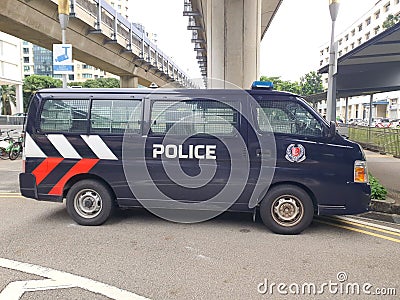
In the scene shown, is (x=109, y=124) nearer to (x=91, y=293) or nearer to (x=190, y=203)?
(x=190, y=203)

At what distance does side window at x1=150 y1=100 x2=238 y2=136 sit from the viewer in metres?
5.13

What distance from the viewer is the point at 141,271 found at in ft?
12.7

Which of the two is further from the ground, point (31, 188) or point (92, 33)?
point (92, 33)

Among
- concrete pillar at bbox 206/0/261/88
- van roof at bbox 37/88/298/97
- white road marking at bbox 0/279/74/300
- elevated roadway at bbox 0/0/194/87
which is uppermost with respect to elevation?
elevated roadway at bbox 0/0/194/87

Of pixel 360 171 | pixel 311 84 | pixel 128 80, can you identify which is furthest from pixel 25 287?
pixel 311 84

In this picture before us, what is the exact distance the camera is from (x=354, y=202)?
4.97 m

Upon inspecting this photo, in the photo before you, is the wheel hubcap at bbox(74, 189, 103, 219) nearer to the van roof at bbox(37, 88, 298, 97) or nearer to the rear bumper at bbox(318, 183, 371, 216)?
the van roof at bbox(37, 88, 298, 97)

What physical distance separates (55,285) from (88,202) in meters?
2.09

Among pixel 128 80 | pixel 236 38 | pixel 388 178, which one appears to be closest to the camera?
pixel 388 178

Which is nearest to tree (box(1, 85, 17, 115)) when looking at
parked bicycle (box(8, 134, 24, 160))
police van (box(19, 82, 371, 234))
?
parked bicycle (box(8, 134, 24, 160))

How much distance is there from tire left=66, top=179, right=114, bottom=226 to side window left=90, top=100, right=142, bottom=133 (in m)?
0.92

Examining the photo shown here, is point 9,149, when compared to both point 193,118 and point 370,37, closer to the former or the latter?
point 193,118

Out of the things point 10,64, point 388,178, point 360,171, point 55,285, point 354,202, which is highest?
point 10,64

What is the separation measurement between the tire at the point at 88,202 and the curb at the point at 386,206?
4694mm
